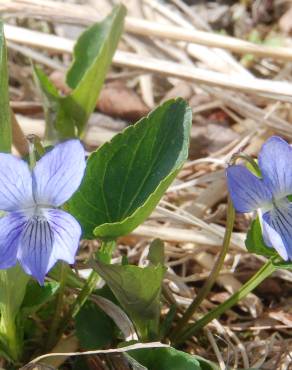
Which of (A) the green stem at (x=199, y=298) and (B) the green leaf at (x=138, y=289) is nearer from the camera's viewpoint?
(B) the green leaf at (x=138, y=289)

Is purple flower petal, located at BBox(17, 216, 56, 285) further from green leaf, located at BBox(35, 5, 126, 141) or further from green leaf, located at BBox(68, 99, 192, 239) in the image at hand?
green leaf, located at BBox(35, 5, 126, 141)

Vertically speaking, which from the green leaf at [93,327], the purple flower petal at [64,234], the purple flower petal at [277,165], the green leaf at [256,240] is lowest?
the green leaf at [93,327]

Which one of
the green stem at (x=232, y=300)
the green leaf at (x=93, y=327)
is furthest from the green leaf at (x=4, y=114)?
the green stem at (x=232, y=300)

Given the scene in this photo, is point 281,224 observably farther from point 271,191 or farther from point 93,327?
point 93,327

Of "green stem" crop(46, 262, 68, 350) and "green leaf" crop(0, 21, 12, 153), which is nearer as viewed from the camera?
"green leaf" crop(0, 21, 12, 153)

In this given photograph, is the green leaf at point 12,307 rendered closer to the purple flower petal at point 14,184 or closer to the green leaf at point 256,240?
the purple flower petal at point 14,184

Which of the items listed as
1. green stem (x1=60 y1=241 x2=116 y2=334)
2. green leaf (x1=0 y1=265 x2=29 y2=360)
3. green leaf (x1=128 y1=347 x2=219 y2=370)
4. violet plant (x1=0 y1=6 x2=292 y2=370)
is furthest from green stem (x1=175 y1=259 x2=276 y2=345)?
green leaf (x1=0 y1=265 x2=29 y2=360)
